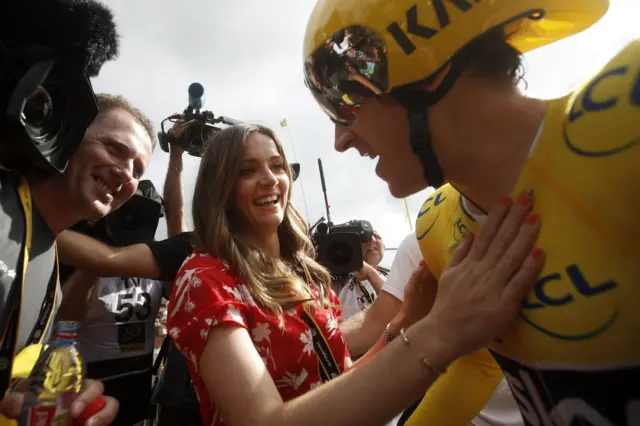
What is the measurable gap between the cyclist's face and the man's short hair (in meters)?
1.80

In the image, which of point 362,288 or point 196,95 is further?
point 362,288

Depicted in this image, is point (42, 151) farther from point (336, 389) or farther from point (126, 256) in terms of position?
point (336, 389)

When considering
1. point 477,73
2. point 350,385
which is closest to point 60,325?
point 350,385

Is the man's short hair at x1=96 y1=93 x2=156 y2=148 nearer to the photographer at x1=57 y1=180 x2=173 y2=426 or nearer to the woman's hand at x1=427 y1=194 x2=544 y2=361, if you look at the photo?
the photographer at x1=57 y1=180 x2=173 y2=426

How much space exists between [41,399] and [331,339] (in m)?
1.20

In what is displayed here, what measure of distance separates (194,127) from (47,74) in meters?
2.24

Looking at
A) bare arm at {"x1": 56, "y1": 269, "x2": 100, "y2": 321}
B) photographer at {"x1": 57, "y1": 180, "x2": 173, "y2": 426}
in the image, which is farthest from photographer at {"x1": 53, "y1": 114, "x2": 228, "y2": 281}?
bare arm at {"x1": 56, "y1": 269, "x2": 100, "y2": 321}

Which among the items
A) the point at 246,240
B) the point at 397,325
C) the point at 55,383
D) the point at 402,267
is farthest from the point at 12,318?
the point at 402,267

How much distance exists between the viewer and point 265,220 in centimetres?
244

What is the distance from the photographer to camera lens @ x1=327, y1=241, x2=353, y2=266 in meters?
3.97

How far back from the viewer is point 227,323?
5.21 feet

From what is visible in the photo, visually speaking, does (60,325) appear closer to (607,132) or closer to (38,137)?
(38,137)

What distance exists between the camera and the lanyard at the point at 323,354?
1.94 meters

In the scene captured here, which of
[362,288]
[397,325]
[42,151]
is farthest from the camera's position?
[362,288]
